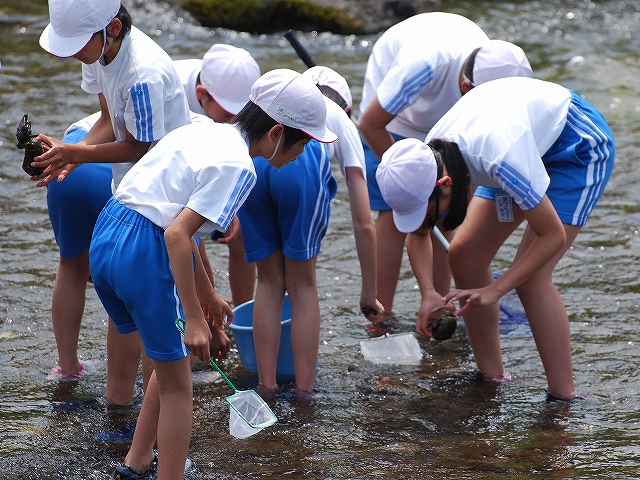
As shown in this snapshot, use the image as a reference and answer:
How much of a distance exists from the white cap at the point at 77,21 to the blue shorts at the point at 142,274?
724mm

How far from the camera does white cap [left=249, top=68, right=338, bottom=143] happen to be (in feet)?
9.07

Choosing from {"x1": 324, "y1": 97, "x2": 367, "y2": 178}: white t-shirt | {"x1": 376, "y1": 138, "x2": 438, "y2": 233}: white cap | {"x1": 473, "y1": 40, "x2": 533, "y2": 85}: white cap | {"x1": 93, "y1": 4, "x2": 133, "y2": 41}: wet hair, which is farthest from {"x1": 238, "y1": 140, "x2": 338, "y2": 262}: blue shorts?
{"x1": 473, "y1": 40, "x2": 533, "y2": 85}: white cap

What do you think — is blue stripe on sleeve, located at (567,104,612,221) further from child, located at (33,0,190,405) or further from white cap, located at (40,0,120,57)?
white cap, located at (40,0,120,57)

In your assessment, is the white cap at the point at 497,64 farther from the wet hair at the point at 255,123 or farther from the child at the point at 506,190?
the wet hair at the point at 255,123

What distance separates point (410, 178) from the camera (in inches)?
126

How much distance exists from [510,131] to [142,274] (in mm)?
1508

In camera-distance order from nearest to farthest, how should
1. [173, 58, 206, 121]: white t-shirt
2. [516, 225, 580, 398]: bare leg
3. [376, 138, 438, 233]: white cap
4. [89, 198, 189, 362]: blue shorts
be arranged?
1. [89, 198, 189, 362]: blue shorts
2. [376, 138, 438, 233]: white cap
3. [516, 225, 580, 398]: bare leg
4. [173, 58, 206, 121]: white t-shirt

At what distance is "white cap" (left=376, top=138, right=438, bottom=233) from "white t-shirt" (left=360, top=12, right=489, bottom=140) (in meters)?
0.95

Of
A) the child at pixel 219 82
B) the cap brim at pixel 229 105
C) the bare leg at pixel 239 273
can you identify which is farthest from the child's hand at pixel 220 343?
the bare leg at pixel 239 273

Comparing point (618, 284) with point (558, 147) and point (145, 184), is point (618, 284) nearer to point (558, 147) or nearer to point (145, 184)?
point (558, 147)

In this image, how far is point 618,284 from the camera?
195 inches

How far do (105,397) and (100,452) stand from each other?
0.42m

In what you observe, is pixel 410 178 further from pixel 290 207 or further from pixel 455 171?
pixel 290 207

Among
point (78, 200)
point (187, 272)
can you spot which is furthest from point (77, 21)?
point (187, 272)
